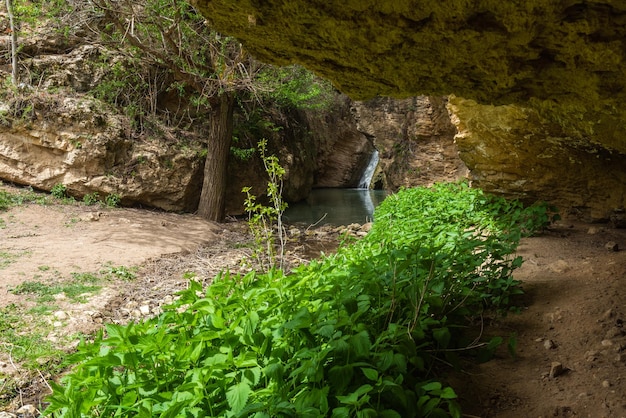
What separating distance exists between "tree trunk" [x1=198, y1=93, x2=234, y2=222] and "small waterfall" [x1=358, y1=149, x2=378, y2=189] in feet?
55.8

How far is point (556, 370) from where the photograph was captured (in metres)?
2.21

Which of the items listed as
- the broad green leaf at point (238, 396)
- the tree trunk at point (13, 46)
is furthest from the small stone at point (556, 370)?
the tree trunk at point (13, 46)

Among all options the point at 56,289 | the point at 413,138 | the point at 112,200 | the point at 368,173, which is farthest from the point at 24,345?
the point at 368,173

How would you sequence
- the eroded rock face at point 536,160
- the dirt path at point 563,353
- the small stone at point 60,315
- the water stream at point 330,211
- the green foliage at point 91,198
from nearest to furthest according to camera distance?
1. the dirt path at point 563,353
2. the small stone at point 60,315
3. the eroded rock face at point 536,160
4. the green foliage at point 91,198
5. the water stream at point 330,211

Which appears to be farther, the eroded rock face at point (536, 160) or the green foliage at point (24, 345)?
the eroded rock face at point (536, 160)

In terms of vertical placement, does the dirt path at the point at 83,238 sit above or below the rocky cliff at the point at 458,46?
below

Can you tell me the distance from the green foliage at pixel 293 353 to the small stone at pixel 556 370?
0.22 metres

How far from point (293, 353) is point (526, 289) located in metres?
2.04

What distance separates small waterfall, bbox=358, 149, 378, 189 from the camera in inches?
1074

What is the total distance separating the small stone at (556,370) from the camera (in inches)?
87.0

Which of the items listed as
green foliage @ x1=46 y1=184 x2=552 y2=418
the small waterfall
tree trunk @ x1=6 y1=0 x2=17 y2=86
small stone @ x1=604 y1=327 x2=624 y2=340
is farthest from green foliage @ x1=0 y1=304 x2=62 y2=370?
the small waterfall

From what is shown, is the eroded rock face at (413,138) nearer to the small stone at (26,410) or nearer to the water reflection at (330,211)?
the water reflection at (330,211)

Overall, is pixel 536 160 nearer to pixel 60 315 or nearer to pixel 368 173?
pixel 60 315

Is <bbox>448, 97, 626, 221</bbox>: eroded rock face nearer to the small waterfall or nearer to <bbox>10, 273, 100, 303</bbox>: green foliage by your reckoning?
<bbox>10, 273, 100, 303</bbox>: green foliage
